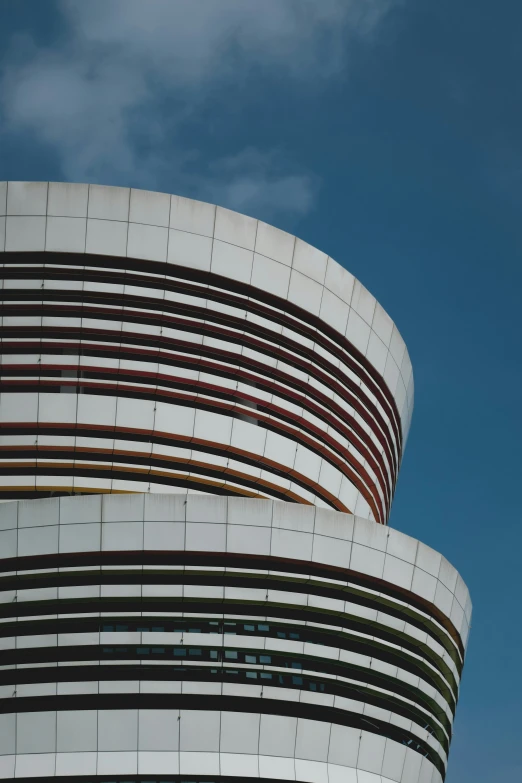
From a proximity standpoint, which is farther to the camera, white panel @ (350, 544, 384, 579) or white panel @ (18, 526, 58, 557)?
white panel @ (350, 544, 384, 579)

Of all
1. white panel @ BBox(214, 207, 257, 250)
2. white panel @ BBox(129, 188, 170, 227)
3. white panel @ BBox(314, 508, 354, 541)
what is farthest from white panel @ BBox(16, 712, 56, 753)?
white panel @ BBox(214, 207, 257, 250)

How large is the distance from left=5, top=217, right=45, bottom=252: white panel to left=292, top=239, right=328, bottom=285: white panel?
7.09 meters

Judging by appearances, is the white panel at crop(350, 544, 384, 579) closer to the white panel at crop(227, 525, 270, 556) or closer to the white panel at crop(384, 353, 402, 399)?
the white panel at crop(227, 525, 270, 556)

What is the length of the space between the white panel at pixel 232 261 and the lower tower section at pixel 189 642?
732 cm

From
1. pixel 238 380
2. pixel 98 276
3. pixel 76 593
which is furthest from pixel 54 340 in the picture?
pixel 76 593

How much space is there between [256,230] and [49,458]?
846cm

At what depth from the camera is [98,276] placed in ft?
97.4

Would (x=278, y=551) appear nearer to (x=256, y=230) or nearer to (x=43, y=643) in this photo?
(x=43, y=643)

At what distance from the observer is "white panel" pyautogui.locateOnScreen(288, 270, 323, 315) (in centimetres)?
3128

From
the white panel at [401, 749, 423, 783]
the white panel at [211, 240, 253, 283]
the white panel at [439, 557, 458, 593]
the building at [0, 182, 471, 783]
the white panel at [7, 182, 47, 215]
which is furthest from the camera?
the white panel at [211, 240, 253, 283]

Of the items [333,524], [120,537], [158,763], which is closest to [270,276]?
[333,524]

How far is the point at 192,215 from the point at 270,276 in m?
2.78

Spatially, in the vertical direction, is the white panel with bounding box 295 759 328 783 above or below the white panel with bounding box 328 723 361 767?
below

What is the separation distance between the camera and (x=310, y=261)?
31.7 metres
